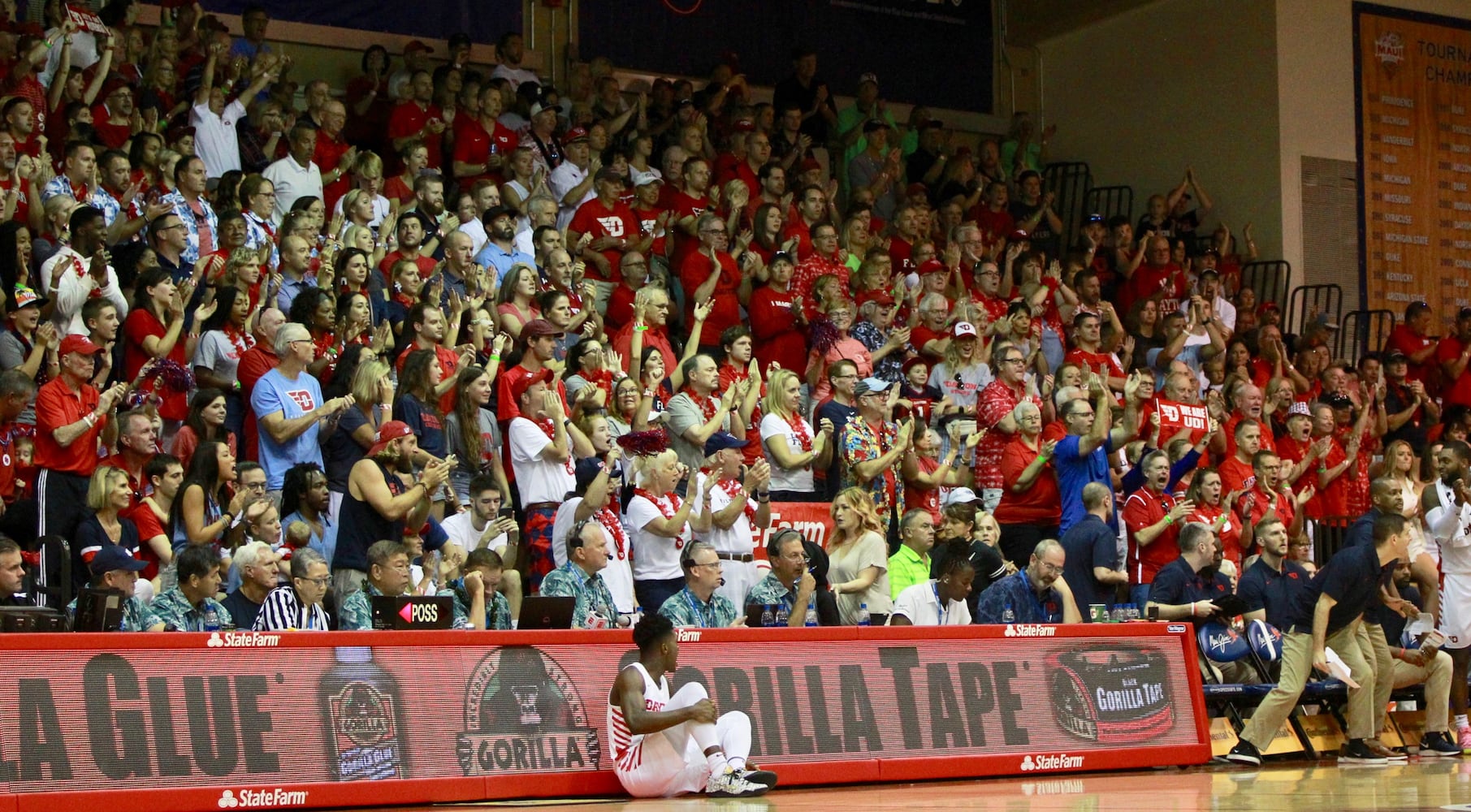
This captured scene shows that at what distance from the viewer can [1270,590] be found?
42.1ft

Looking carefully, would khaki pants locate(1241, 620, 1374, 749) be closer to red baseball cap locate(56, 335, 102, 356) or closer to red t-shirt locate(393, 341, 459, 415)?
red t-shirt locate(393, 341, 459, 415)

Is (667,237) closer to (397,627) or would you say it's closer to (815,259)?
(815,259)

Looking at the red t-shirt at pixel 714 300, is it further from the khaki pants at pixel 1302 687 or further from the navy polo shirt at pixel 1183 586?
the khaki pants at pixel 1302 687

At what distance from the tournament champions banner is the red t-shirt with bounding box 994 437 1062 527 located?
29.6 ft

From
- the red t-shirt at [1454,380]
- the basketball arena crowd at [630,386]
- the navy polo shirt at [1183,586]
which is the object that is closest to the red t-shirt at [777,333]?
the basketball arena crowd at [630,386]

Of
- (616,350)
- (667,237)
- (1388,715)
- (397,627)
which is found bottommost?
(1388,715)

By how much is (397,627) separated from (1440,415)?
568 inches

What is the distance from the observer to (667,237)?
640 inches

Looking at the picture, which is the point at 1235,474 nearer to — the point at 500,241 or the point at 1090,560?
the point at 1090,560

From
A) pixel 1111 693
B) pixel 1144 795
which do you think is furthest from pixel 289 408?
pixel 1144 795

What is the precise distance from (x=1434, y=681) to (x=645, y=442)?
5967mm

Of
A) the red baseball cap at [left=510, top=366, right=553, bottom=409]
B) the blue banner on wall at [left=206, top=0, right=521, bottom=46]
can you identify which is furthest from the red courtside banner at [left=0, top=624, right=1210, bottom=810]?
the blue banner on wall at [left=206, top=0, right=521, bottom=46]

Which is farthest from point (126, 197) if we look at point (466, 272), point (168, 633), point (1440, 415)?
point (1440, 415)

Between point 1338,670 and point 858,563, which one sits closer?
point 1338,670
